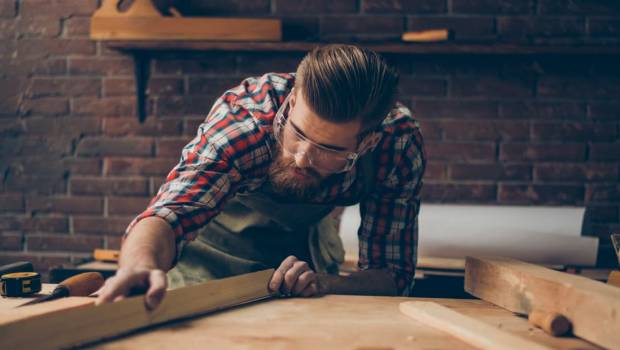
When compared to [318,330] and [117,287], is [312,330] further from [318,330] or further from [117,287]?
[117,287]

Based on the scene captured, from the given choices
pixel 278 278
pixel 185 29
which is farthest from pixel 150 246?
pixel 185 29

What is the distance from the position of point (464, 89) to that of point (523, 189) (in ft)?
1.46

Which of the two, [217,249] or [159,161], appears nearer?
[217,249]

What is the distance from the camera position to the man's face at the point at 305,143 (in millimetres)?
1301

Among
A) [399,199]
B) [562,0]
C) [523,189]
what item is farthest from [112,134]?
[562,0]

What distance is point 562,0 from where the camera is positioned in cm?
232

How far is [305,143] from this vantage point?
1.31 metres

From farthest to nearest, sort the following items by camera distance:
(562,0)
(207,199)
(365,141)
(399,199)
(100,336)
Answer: (562,0), (399,199), (365,141), (207,199), (100,336)

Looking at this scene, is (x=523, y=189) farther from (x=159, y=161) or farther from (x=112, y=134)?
(x=112, y=134)

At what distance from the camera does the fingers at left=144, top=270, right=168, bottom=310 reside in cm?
90

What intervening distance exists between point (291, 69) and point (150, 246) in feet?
4.79

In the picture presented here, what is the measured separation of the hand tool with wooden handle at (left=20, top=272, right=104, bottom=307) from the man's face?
1.49 feet

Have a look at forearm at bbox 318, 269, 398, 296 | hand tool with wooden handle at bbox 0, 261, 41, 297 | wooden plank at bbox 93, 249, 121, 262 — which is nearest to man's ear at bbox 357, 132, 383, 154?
forearm at bbox 318, 269, 398, 296

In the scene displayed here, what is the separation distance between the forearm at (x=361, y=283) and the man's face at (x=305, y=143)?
0.25m
